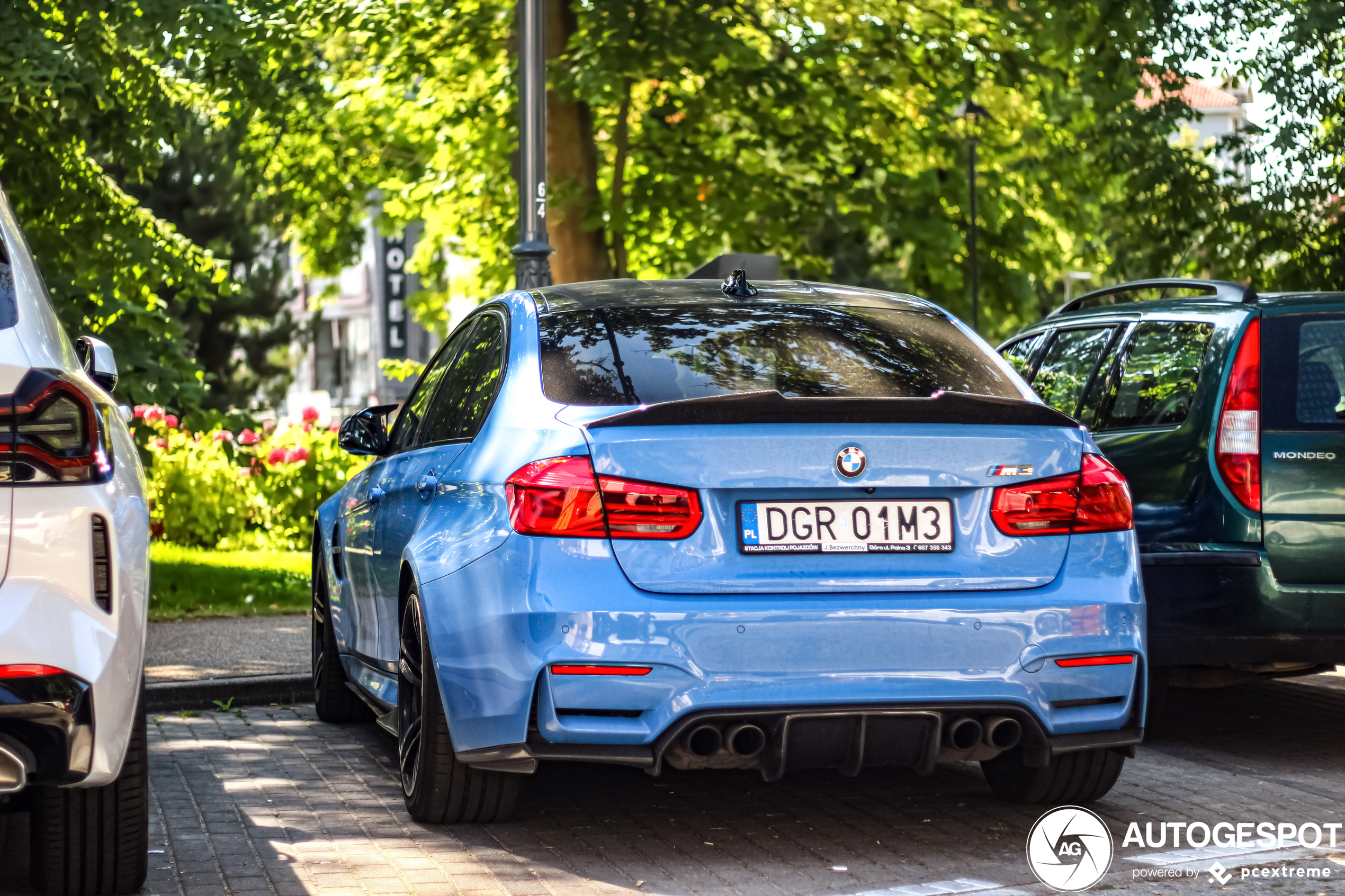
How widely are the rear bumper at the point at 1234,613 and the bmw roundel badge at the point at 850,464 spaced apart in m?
2.16

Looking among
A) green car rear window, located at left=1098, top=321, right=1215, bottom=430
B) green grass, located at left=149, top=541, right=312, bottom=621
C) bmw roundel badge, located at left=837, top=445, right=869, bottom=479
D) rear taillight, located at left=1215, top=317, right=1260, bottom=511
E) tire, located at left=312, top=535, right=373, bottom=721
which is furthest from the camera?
green grass, located at left=149, top=541, right=312, bottom=621

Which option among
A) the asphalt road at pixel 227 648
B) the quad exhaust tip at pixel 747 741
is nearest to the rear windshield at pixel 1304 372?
the quad exhaust tip at pixel 747 741

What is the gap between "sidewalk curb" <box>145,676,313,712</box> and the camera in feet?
25.6

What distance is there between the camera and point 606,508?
4.47m

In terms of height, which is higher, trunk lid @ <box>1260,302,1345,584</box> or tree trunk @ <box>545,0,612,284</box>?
tree trunk @ <box>545,0,612,284</box>

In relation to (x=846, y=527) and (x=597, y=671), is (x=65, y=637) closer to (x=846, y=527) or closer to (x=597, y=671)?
(x=597, y=671)

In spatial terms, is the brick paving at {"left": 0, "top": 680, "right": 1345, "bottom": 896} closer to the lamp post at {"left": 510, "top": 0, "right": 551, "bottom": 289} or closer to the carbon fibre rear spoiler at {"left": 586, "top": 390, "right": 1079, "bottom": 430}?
the carbon fibre rear spoiler at {"left": 586, "top": 390, "right": 1079, "bottom": 430}

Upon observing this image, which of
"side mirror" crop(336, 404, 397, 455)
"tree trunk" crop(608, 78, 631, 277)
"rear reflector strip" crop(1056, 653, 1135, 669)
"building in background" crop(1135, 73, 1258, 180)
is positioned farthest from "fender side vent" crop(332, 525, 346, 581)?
"tree trunk" crop(608, 78, 631, 277)

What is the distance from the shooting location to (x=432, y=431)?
19.2 ft

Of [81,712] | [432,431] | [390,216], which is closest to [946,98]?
[390,216]

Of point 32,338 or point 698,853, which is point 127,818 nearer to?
point 32,338

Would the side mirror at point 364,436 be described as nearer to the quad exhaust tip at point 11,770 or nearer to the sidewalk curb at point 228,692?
the sidewalk curb at point 228,692

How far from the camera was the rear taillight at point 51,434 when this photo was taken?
149 inches

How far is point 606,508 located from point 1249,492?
2.97m
